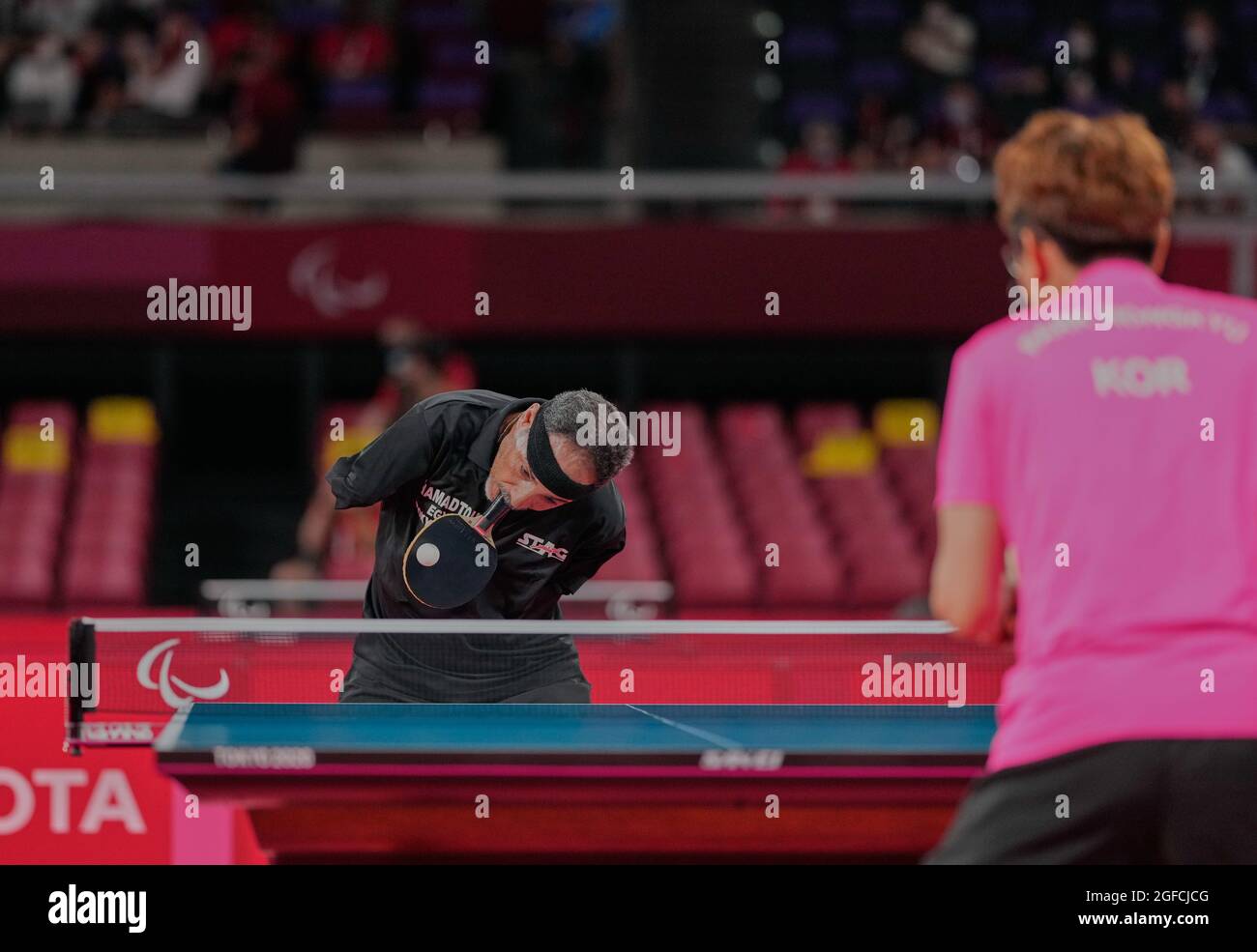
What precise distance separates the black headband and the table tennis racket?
15 centimetres

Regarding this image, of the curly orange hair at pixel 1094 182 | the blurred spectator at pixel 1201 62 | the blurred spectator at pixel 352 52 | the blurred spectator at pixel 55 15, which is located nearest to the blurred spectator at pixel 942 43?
the blurred spectator at pixel 1201 62

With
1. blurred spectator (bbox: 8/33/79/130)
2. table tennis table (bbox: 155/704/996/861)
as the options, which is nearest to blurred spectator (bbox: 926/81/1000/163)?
blurred spectator (bbox: 8/33/79/130)

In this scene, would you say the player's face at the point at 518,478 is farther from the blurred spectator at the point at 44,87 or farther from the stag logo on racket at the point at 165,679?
the blurred spectator at the point at 44,87

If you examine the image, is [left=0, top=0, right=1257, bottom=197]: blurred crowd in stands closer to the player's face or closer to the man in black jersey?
the man in black jersey

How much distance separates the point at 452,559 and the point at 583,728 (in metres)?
0.55

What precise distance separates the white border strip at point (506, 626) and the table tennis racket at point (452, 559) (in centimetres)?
6

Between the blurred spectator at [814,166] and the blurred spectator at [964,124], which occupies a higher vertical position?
the blurred spectator at [964,124]

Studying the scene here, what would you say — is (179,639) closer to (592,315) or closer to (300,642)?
(300,642)

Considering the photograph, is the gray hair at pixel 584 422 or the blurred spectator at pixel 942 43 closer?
the gray hair at pixel 584 422

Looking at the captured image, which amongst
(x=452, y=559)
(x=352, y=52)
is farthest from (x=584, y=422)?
(x=352, y=52)

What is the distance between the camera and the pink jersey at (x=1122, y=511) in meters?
2.15

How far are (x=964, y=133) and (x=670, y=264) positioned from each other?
2.22 m

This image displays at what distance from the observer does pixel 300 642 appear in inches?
196
